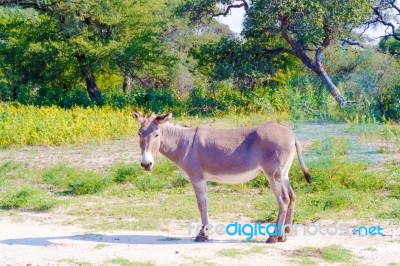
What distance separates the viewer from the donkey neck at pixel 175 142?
8.26m

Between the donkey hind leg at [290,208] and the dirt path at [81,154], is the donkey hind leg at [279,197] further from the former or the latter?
the dirt path at [81,154]

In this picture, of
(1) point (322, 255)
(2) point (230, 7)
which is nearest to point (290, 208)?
(1) point (322, 255)

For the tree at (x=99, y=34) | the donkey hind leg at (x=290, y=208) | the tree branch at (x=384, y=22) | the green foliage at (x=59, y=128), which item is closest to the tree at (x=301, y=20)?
the tree at (x=99, y=34)

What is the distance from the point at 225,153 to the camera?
26.3 ft

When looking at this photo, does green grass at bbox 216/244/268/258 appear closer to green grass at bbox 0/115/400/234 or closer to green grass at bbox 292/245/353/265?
green grass at bbox 292/245/353/265

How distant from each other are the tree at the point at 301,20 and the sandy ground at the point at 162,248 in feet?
58.1

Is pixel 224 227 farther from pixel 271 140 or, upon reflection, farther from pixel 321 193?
pixel 321 193

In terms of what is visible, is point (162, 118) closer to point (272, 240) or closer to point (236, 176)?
point (236, 176)

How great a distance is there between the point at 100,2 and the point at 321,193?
2279 centimetres

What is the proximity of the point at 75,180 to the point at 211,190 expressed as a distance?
9.54 feet

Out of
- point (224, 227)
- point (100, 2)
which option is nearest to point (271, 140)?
point (224, 227)

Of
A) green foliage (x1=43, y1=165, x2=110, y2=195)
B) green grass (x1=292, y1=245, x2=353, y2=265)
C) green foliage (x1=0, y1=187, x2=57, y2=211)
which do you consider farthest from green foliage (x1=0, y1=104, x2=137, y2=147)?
green grass (x1=292, y1=245, x2=353, y2=265)

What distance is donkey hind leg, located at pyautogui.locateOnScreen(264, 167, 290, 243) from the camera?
7.75 meters

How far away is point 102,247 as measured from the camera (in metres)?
7.77
